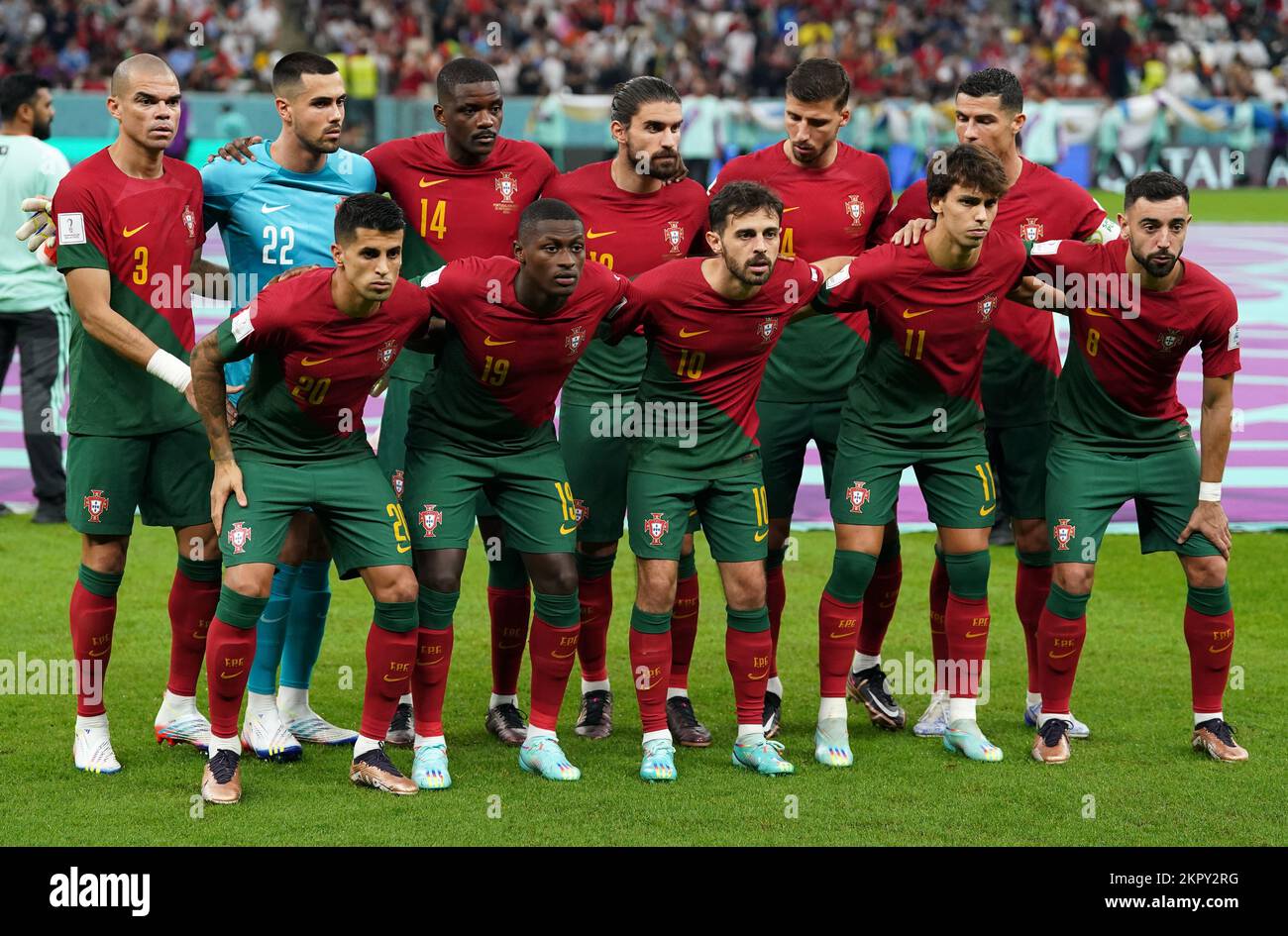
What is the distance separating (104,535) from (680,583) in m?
2.33

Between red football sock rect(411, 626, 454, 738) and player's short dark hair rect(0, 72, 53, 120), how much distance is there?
5892mm

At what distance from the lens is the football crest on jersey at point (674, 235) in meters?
7.01

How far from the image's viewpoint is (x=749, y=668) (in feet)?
21.7

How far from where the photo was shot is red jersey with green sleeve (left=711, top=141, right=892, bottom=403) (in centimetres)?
720

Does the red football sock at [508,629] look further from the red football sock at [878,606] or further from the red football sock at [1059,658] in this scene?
the red football sock at [1059,658]

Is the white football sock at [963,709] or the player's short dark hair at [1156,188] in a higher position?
the player's short dark hair at [1156,188]

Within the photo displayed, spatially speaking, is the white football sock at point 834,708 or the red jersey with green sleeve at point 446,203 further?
the red jersey with green sleeve at point 446,203

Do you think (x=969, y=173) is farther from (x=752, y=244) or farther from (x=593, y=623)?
(x=593, y=623)

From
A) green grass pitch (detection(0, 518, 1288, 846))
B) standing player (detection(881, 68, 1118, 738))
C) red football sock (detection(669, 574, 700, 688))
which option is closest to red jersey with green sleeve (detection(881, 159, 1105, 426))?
standing player (detection(881, 68, 1118, 738))

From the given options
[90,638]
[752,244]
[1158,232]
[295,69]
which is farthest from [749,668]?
[295,69]

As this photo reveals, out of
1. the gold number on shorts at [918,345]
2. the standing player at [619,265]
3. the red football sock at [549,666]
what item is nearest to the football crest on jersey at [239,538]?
the red football sock at [549,666]

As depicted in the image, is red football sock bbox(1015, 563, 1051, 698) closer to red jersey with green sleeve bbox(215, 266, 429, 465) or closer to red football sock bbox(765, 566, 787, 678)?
red football sock bbox(765, 566, 787, 678)

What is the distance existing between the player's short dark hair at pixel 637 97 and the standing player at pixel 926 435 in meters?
1.05

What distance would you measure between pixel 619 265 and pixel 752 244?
88cm
